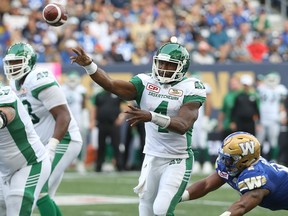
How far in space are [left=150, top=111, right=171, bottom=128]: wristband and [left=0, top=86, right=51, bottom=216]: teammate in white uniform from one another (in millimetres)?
977

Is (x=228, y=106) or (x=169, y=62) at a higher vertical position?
(x=169, y=62)

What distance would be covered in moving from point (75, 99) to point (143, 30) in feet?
11.7

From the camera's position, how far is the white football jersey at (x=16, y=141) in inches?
271

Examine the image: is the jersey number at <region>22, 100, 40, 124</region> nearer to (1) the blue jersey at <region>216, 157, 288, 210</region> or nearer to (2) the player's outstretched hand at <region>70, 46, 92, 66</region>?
(2) the player's outstretched hand at <region>70, 46, 92, 66</region>

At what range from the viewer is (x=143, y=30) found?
18656mm

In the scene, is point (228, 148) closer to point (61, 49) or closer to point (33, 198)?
point (33, 198)

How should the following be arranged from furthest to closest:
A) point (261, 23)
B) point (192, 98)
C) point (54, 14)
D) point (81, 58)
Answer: point (261, 23) < point (54, 14) < point (192, 98) < point (81, 58)

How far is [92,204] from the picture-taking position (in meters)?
11.5

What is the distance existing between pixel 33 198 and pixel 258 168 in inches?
68.6

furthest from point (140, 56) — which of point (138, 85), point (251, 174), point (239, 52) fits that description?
point (251, 174)

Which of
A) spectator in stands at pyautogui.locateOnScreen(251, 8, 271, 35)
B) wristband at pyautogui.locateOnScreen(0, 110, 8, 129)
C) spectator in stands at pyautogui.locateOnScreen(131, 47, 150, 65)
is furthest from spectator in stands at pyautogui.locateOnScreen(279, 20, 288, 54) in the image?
wristband at pyautogui.locateOnScreen(0, 110, 8, 129)

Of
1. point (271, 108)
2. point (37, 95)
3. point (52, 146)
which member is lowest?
point (271, 108)

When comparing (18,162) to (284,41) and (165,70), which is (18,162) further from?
(284,41)

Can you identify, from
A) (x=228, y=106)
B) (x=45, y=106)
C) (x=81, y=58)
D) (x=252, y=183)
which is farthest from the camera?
(x=228, y=106)
